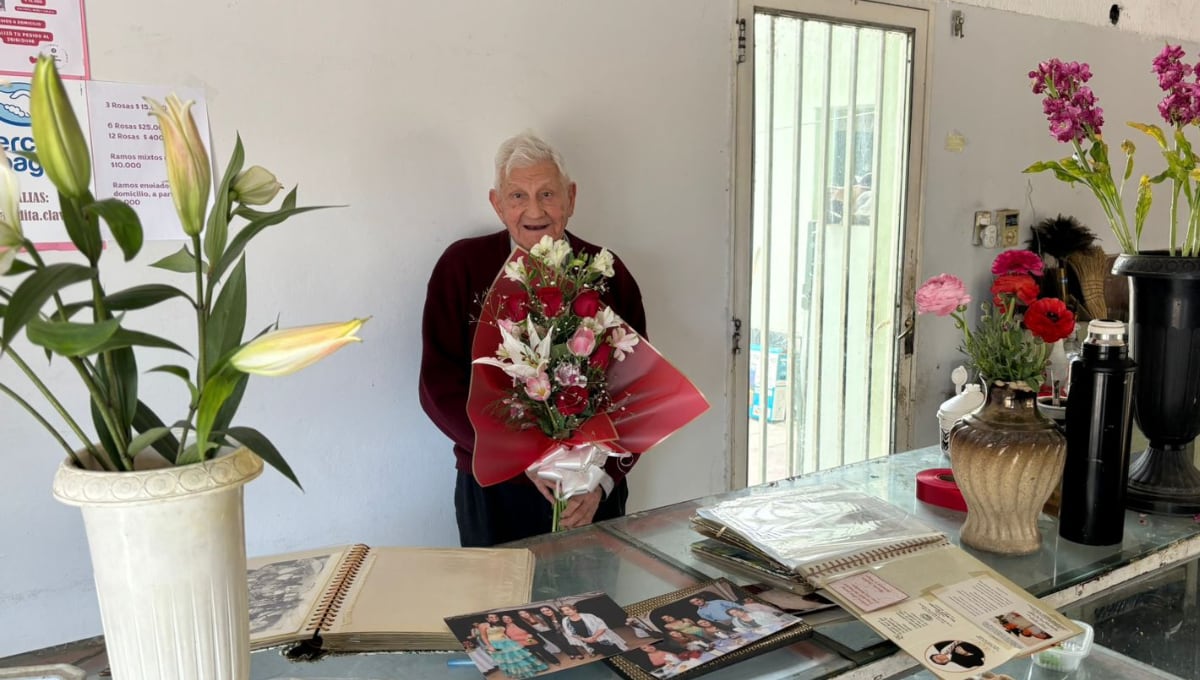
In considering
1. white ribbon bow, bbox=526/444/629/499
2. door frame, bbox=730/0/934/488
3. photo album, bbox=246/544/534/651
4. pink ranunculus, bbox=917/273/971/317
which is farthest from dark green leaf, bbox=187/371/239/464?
door frame, bbox=730/0/934/488

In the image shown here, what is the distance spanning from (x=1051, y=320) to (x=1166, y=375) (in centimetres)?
54

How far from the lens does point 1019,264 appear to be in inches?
58.1

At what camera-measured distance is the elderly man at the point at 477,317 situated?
7.95 ft

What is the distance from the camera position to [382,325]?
104 inches

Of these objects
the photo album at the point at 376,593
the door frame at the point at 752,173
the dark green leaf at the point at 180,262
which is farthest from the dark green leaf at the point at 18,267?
the door frame at the point at 752,173

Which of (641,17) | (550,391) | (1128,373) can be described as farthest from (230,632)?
(641,17)

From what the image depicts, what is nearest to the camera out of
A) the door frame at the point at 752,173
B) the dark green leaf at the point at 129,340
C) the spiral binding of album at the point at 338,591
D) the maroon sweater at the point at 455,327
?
the dark green leaf at the point at 129,340

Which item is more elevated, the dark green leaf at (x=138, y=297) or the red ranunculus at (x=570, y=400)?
the dark green leaf at (x=138, y=297)

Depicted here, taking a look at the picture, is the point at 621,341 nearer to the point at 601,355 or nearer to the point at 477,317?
the point at 601,355

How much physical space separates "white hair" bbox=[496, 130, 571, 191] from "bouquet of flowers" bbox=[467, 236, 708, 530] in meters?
0.71

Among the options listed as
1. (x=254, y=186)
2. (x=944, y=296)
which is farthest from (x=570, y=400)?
(x=254, y=186)

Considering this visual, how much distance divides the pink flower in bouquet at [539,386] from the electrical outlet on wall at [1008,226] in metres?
3.17

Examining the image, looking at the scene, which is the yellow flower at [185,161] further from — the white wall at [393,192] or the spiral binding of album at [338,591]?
the white wall at [393,192]

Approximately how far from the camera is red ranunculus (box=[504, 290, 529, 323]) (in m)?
1.76
